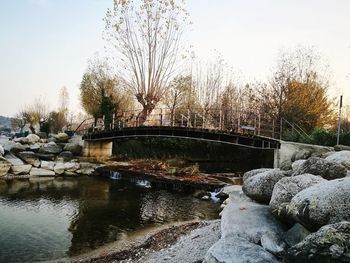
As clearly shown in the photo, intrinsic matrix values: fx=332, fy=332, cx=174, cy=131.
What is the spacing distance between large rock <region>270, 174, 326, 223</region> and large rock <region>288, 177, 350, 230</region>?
801 millimetres

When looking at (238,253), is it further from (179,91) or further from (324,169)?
(179,91)

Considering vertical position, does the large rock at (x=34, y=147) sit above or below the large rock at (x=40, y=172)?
above

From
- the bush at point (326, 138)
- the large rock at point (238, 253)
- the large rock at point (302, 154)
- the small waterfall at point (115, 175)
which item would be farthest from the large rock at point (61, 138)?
the large rock at point (238, 253)

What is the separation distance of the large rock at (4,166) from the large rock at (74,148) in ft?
26.0

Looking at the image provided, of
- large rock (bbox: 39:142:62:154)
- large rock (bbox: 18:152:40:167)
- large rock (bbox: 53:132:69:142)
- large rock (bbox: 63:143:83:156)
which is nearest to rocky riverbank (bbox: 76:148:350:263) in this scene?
large rock (bbox: 18:152:40:167)

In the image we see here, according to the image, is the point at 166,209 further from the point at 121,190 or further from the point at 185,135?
the point at 185,135

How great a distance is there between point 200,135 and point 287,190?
14950mm

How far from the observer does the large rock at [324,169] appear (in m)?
6.79

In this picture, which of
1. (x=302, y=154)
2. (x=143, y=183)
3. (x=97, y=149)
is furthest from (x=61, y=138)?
(x=302, y=154)

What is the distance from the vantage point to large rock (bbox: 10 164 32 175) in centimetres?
2146

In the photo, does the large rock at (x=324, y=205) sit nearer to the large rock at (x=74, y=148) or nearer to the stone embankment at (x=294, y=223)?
the stone embankment at (x=294, y=223)

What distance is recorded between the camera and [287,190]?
6223mm

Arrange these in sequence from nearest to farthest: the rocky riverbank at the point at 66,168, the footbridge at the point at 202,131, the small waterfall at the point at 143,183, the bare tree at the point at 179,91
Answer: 1. the footbridge at the point at 202,131
2. the rocky riverbank at the point at 66,168
3. the small waterfall at the point at 143,183
4. the bare tree at the point at 179,91

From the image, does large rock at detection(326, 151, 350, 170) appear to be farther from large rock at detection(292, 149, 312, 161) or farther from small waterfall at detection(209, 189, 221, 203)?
small waterfall at detection(209, 189, 221, 203)
